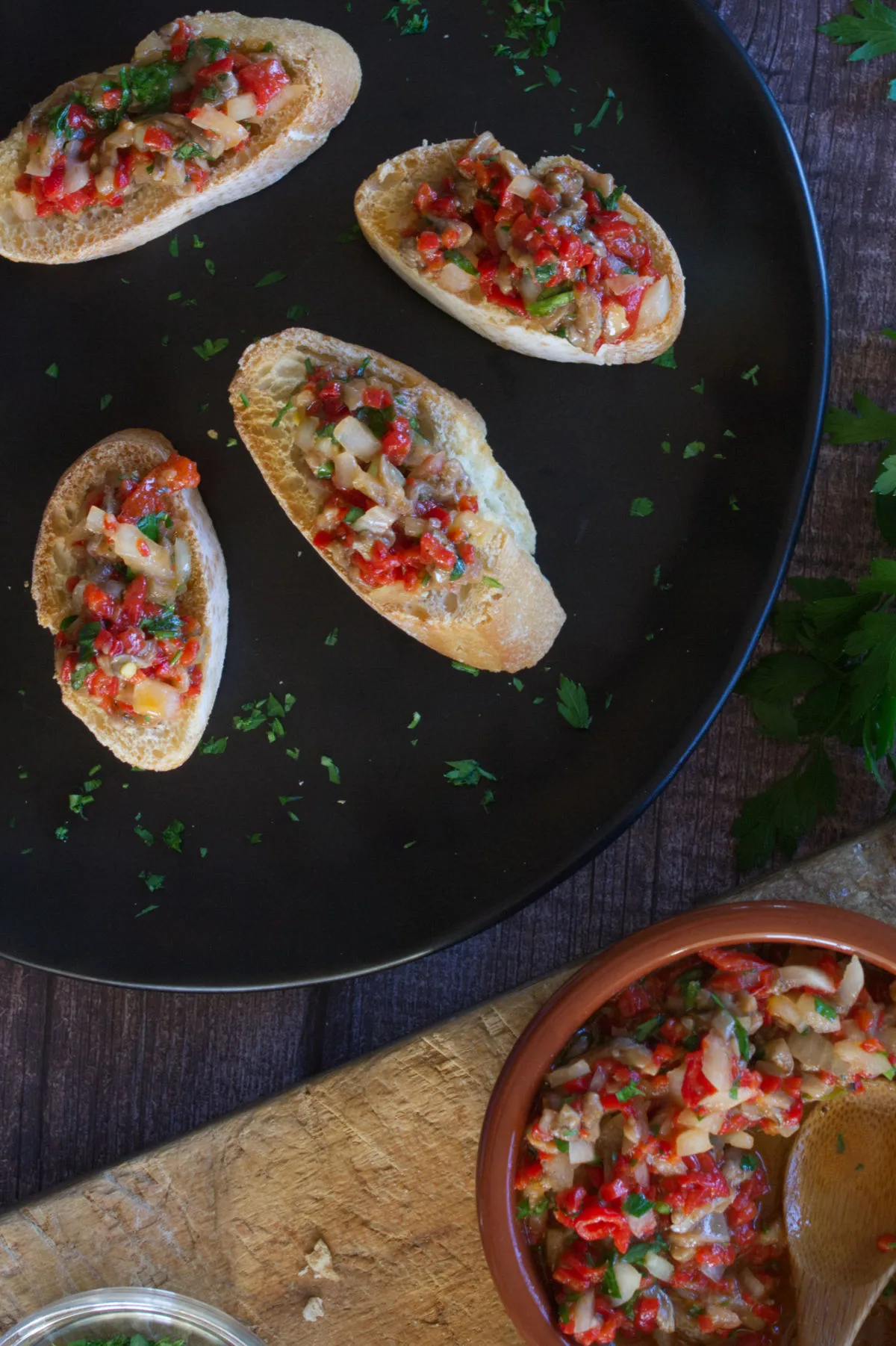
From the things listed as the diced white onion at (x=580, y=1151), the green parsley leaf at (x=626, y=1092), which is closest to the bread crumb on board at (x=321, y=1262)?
the diced white onion at (x=580, y=1151)

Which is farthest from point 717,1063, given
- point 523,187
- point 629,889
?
point 523,187

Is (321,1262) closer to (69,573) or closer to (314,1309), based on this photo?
(314,1309)

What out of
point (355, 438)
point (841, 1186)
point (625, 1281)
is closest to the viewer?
point (625, 1281)

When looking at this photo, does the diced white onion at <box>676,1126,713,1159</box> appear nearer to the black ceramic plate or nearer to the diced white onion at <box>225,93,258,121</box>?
the black ceramic plate

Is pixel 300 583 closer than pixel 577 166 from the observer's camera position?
No

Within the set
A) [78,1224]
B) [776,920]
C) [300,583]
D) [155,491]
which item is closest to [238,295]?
[155,491]

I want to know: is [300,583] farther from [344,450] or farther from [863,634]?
[863,634]

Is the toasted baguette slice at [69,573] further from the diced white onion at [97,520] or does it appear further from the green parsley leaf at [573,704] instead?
the green parsley leaf at [573,704]
